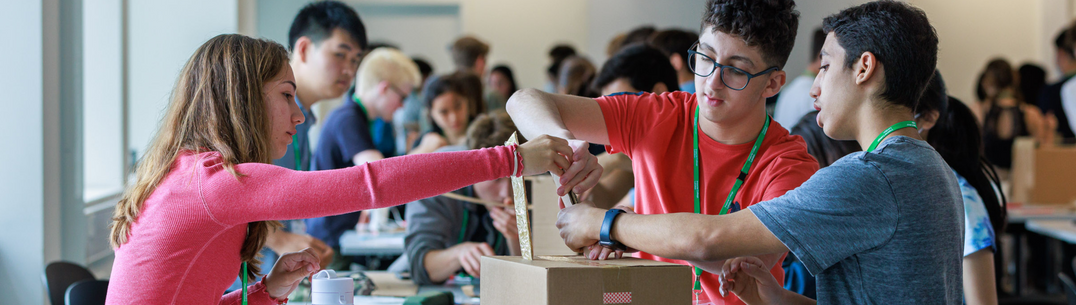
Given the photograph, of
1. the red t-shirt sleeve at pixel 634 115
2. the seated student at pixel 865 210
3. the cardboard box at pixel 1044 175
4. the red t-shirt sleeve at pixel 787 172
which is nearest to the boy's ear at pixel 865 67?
the seated student at pixel 865 210

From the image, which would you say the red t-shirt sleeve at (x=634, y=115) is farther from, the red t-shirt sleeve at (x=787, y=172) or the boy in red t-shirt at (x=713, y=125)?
the red t-shirt sleeve at (x=787, y=172)

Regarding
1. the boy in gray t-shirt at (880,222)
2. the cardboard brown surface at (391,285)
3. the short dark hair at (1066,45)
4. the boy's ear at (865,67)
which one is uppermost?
the short dark hair at (1066,45)

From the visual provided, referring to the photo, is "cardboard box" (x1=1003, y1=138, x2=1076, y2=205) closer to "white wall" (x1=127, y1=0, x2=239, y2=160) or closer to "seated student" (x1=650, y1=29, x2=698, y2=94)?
"seated student" (x1=650, y1=29, x2=698, y2=94)

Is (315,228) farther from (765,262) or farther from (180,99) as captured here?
(765,262)

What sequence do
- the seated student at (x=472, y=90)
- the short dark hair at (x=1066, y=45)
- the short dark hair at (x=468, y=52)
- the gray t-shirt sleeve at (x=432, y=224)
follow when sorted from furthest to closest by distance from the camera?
the short dark hair at (x=468, y=52)
the short dark hair at (x=1066, y=45)
the seated student at (x=472, y=90)
the gray t-shirt sleeve at (x=432, y=224)

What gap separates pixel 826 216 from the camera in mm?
1191

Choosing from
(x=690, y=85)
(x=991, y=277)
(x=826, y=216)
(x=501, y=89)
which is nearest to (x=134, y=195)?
(x=826, y=216)

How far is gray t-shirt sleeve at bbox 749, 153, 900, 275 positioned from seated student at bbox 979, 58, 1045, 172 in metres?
5.31

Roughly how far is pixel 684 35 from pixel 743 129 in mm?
1850

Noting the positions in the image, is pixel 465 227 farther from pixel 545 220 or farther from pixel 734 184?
pixel 734 184

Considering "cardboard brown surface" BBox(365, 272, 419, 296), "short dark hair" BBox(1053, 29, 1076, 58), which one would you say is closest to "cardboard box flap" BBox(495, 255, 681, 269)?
"cardboard brown surface" BBox(365, 272, 419, 296)

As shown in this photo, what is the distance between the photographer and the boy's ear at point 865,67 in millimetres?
1293

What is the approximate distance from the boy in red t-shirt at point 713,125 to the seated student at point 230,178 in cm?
28

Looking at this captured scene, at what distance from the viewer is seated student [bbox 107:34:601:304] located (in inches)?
50.8
